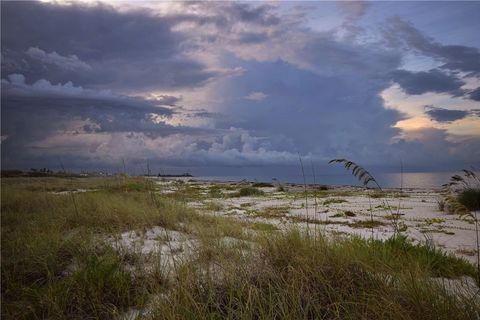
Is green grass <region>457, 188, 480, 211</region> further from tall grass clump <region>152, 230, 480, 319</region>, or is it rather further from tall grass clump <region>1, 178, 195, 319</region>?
tall grass clump <region>1, 178, 195, 319</region>

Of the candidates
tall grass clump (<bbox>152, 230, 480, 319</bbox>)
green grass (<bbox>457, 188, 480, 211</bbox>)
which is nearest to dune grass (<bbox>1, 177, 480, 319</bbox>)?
tall grass clump (<bbox>152, 230, 480, 319</bbox>)

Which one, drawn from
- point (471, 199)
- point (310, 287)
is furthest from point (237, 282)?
point (471, 199)

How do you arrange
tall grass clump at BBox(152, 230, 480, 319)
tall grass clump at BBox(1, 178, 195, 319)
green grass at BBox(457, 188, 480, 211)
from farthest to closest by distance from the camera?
green grass at BBox(457, 188, 480, 211) → tall grass clump at BBox(1, 178, 195, 319) → tall grass clump at BBox(152, 230, 480, 319)

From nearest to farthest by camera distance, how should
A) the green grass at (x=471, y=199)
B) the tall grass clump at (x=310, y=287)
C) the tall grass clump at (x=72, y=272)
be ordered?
the tall grass clump at (x=310, y=287) → the tall grass clump at (x=72, y=272) → the green grass at (x=471, y=199)

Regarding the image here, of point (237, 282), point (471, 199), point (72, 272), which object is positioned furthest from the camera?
point (471, 199)

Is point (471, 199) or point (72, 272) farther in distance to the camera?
point (471, 199)

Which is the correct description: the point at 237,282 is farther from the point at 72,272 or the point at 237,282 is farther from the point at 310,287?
the point at 72,272

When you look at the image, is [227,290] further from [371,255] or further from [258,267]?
[371,255]

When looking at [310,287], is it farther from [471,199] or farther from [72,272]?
[471,199]

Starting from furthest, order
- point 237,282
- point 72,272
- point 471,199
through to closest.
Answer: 1. point 471,199
2. point 72,272
3. point 237,282

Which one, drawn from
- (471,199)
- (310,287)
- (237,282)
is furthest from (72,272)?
(471,199)

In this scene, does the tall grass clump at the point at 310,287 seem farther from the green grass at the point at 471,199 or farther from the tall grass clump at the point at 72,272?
the green grass at the point at 471,199

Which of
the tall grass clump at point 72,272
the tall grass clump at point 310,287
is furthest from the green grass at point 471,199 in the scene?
the tall grass clump at point 72,272

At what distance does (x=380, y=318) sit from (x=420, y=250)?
2.71 m
